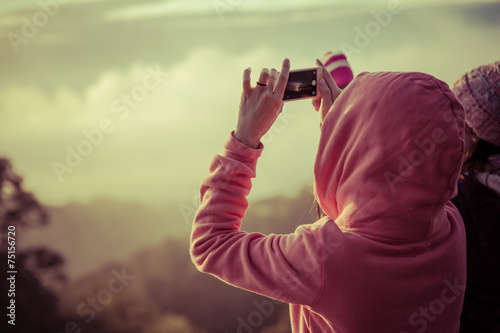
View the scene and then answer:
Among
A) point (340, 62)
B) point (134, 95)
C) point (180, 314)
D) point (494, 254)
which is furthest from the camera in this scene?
point (180, 314)

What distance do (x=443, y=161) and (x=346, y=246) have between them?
0.66ft

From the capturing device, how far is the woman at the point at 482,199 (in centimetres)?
92

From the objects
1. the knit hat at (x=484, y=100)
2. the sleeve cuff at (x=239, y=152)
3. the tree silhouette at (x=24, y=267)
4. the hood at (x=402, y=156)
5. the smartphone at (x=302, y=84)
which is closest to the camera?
the hood at (x=402, y=156)

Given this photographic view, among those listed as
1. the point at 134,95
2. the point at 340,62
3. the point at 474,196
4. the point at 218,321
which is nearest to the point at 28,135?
the point at 134,95

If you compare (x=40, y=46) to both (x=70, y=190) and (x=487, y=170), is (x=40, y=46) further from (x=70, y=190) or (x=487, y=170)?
(x=487, y=170)

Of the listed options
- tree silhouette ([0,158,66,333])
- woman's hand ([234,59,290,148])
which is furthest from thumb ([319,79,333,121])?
tree silhouette ([0,158,66,333])

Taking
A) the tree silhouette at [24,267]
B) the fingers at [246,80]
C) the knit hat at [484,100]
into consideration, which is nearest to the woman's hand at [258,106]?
the fingers at [246,80]

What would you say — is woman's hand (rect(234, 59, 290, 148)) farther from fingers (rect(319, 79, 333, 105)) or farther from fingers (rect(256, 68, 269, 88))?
fingers (rect(319, 79, 333, 105))

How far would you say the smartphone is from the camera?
32.4 inches

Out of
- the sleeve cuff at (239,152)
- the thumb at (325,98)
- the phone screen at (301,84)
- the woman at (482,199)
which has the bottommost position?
the woman at (482,199)

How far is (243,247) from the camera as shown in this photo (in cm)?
63

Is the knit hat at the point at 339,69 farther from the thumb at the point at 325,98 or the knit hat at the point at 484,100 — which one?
the knit hat at the point at 484,100

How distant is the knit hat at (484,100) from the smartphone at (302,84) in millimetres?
466

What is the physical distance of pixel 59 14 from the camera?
1.58m
